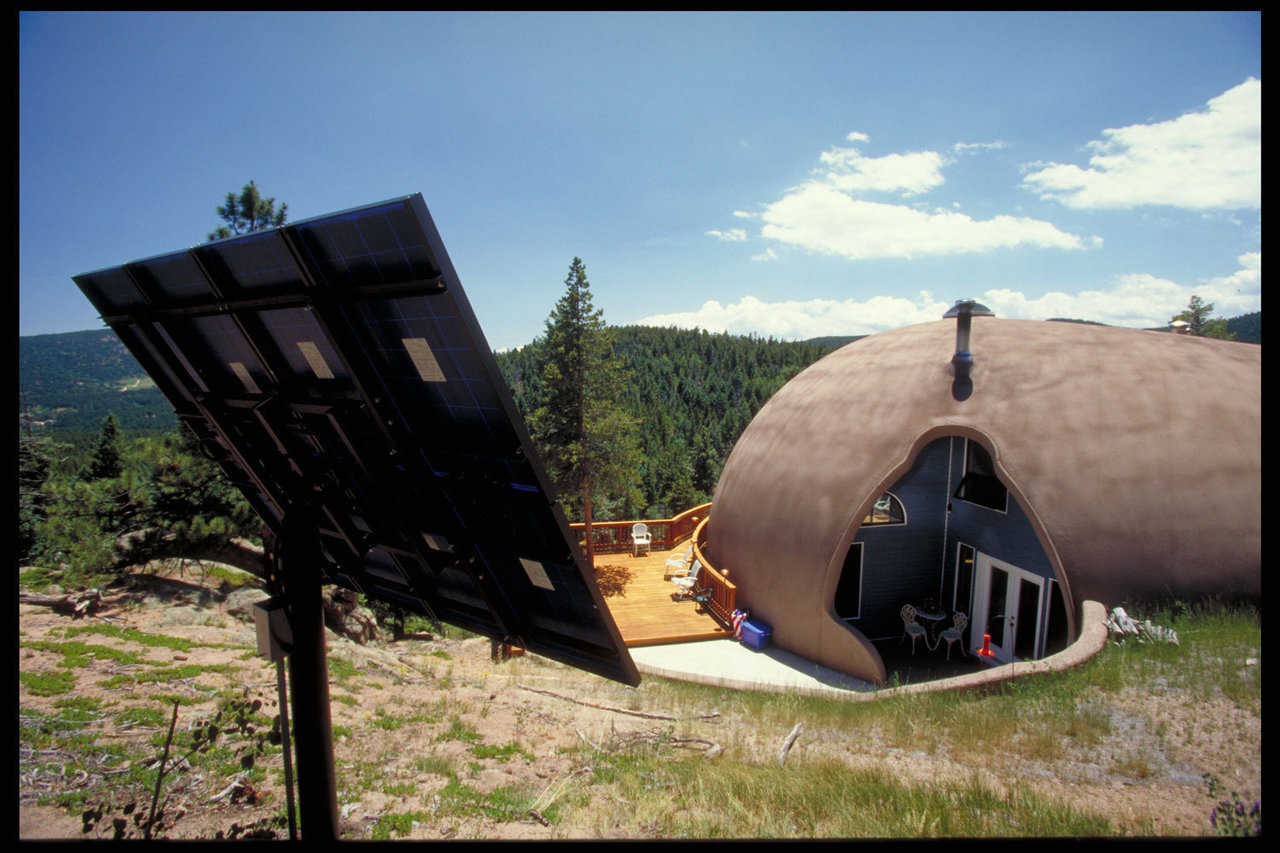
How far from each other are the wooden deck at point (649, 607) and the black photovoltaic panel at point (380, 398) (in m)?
7.01

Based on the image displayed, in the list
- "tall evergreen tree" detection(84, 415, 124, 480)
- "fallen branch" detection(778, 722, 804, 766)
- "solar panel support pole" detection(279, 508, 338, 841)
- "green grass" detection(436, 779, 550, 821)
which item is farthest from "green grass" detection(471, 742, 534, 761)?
"tall evergreen tree" detection(84, 415, 124, 480)

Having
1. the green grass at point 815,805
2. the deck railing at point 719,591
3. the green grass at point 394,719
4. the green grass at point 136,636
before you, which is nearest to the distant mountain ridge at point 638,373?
the green grass at point 815,805

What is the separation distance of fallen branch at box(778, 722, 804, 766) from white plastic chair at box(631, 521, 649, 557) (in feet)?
36.0

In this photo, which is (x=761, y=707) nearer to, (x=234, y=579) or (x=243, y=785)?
(x=243, y=785)

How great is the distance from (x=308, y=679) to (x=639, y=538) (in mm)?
14936

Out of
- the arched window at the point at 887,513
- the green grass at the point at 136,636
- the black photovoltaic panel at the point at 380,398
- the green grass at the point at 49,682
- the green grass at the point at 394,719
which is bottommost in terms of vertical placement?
the green grass at the point at 394,719

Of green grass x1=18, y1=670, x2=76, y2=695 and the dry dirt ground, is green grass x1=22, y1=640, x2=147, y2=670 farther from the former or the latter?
green grass x1=18, y1=670, x2=76, y2=695

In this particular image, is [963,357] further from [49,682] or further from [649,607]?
[49,682]

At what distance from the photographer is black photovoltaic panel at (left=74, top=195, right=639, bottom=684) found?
2.78 m

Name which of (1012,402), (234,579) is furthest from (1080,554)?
(234,579)

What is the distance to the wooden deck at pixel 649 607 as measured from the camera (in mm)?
11773

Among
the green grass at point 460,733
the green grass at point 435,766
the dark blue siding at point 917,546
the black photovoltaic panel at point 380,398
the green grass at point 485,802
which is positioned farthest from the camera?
the dark blue siding at point 917,546

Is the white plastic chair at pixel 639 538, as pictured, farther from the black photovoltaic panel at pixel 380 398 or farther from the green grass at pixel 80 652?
the black photovoltaic panel at pixel 380 398

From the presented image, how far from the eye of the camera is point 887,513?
11.3m
